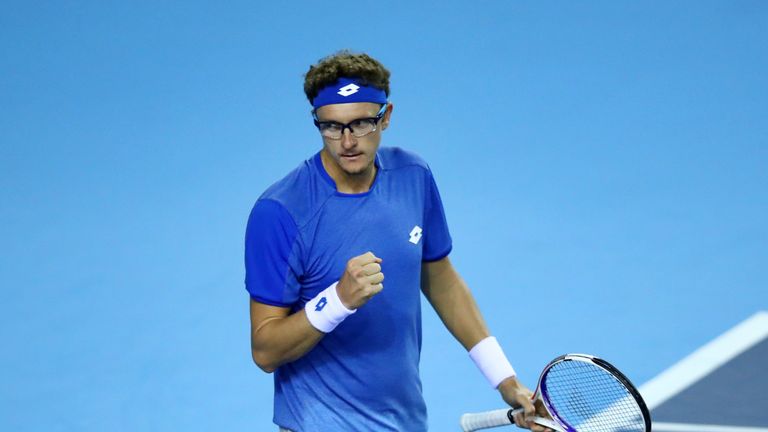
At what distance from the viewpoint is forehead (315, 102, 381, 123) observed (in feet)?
11.4

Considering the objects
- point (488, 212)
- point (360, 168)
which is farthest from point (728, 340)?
Result: point (360, 168)

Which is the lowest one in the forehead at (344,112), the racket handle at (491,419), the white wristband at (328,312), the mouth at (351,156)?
the racket handle at (491,419)

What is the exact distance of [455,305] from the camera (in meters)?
3.93

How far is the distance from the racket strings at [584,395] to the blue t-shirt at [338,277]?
0.41m

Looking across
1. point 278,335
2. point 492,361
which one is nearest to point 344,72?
point 278,335

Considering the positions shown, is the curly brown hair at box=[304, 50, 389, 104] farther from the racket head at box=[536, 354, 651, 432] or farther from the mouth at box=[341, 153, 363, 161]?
the racket head at box=[536, 354, 651, 432]

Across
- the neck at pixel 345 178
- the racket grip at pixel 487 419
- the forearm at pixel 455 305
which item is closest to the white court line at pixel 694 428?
the forearm at pixel 455 305

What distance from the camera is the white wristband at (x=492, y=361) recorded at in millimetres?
3812

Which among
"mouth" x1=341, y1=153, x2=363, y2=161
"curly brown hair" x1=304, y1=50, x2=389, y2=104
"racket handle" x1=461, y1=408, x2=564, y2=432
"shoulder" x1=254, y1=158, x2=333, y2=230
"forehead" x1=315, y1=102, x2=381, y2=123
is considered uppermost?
"curly brown hair" x1=304, y1=50, x2=389, y2=104

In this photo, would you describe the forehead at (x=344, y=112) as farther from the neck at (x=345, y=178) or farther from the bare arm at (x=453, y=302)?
the bare arm at (x=453, y=302)

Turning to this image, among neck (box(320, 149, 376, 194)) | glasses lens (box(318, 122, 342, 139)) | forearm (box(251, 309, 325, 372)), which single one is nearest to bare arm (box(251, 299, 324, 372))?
forearm (box(251, 309, 325, 372))

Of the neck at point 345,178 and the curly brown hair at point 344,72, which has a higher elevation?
the curly brown hair at point 344,72

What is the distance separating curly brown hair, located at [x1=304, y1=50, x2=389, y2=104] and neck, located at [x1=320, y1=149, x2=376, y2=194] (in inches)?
7.3

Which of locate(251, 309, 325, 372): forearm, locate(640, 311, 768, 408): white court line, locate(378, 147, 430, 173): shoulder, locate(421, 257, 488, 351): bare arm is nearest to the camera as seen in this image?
locate(251, 309, 325, 372): forearm
